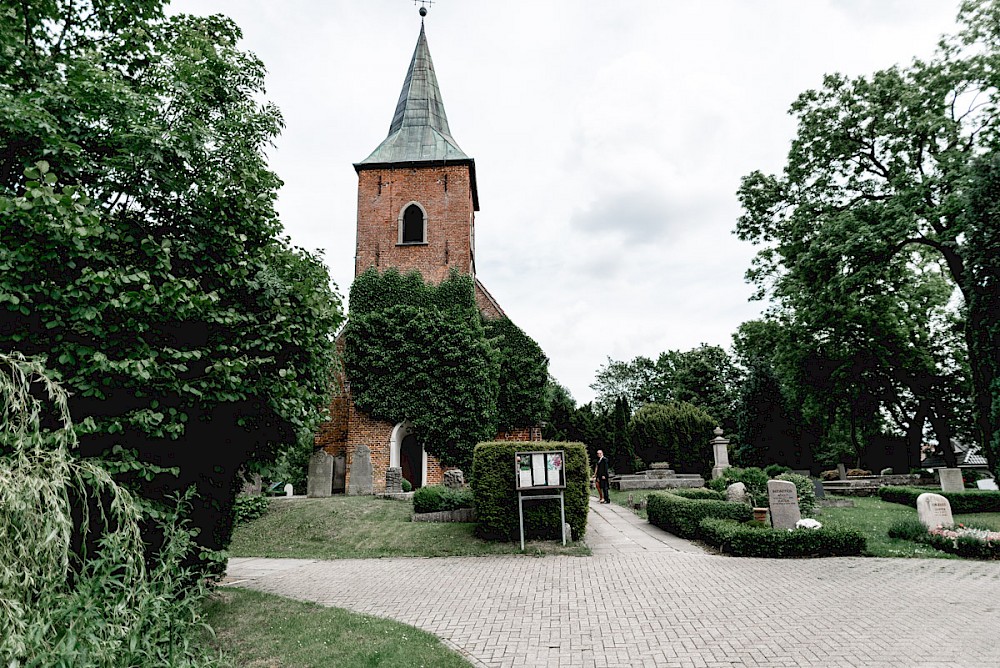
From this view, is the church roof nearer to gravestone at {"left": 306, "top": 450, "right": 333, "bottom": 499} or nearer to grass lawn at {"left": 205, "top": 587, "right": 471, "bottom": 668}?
gravestone at {"left": 306, "top": 450, "right": 333, "bottom": 499}

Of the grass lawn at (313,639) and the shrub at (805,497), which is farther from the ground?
the shrub at (805,497)

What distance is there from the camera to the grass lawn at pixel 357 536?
11.5 meters

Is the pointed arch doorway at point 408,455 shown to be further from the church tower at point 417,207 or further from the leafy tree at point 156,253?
the leafy tree at point 156,253

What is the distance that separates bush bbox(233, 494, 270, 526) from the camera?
46.9 ft

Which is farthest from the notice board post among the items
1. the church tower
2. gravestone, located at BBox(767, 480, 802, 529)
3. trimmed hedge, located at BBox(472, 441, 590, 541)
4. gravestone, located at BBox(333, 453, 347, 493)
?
the church tower

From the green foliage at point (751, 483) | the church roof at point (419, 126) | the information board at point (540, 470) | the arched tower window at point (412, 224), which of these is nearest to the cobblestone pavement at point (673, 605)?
the information board at point (540, 470)

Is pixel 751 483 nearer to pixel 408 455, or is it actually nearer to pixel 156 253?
pixel 408 455

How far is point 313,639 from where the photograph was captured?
19.5 feet

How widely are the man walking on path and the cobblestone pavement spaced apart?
722cm

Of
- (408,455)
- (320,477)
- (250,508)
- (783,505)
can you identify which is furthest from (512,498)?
(408,455)

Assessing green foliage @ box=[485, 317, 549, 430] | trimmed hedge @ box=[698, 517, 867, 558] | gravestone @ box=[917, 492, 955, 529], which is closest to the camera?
trimmed hedge @ box=[698, 517, 867, 558]

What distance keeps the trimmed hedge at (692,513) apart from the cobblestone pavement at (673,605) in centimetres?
143

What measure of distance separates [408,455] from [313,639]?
759 inches

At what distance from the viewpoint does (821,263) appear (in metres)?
17.2
